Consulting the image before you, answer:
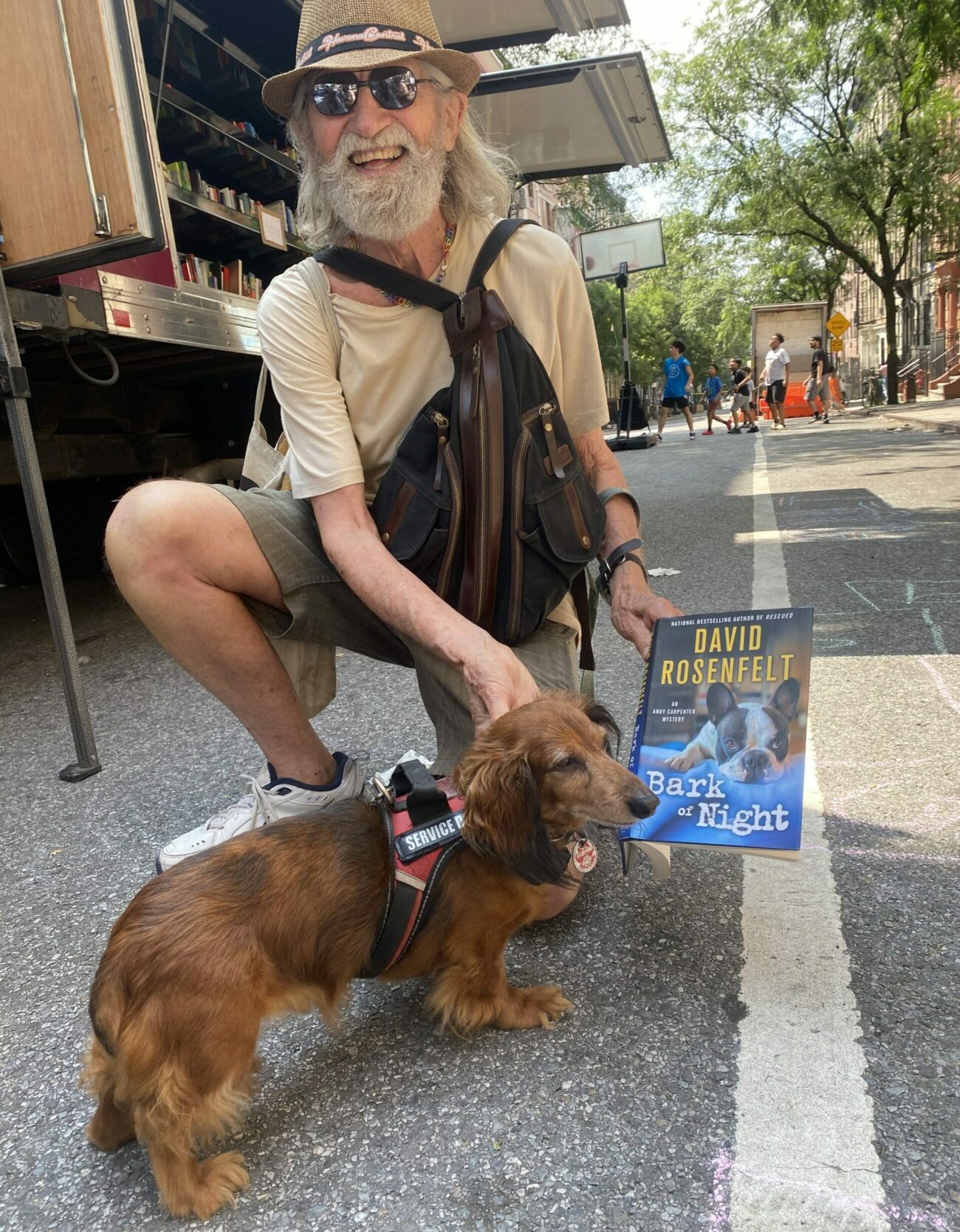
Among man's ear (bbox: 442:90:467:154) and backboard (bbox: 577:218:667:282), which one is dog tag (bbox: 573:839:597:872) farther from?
backboard (bbox: 577:218:667:282)

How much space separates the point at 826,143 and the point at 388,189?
29.2 m

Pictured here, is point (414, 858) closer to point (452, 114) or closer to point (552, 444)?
point (552, 444)

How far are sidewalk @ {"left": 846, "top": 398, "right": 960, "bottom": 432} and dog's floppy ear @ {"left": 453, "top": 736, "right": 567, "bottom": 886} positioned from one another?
56.1 ft

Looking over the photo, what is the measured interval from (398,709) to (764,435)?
1840 centimetres

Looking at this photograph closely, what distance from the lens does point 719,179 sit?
1122 inches

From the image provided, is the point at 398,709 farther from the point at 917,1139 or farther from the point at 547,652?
the point at 917,1139

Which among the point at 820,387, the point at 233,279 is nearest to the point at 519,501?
the point at 233,279

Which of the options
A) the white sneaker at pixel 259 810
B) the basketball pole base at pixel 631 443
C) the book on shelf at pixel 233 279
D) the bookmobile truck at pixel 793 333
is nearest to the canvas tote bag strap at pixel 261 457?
the white sneaker at pixel 259 810

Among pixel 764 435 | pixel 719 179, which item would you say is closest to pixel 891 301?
pixel 719 179

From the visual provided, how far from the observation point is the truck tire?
278 inches

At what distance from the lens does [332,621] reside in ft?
8.21

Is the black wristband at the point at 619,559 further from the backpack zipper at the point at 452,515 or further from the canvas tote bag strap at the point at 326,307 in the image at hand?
the canvas tote bag strap at the point at 326,307

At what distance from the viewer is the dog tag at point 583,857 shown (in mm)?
1951

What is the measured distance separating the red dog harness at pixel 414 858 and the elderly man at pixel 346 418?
41cm
